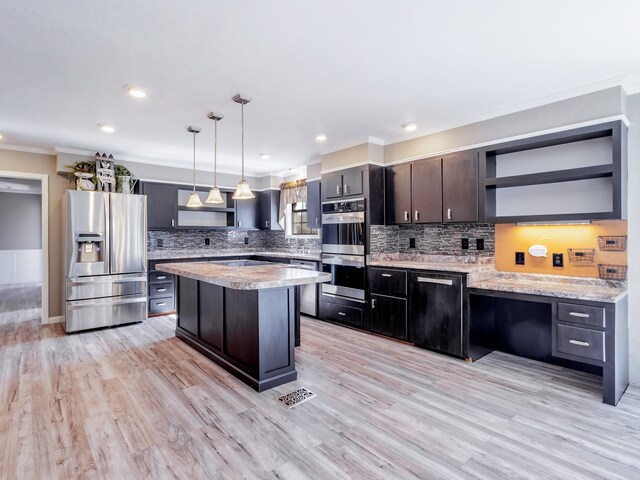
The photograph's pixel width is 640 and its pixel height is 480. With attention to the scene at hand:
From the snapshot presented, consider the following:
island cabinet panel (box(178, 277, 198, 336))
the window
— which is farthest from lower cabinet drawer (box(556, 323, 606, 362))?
the window

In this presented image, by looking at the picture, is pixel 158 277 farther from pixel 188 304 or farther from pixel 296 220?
pixel 296 220

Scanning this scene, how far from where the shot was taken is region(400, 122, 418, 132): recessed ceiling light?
4.02 meters

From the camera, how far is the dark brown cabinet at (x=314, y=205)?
5648 mm

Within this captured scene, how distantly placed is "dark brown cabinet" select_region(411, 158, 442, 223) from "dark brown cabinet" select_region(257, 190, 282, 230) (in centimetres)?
319

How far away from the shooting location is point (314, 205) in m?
5.70

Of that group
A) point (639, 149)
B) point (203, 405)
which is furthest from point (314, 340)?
point (639, 149)

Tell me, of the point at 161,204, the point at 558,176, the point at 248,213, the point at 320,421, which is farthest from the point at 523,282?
the point at 161,204

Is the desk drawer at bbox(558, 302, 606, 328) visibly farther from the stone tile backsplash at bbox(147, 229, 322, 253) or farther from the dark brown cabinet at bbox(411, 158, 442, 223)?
the stone tile backsplash at bbox(147, 229, 322, 253)

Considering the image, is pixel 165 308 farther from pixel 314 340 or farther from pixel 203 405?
pixel 203 405

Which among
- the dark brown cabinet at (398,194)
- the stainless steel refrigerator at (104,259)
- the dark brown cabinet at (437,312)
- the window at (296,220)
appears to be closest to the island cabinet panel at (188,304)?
the stainless steel refrigerator at (104,259)

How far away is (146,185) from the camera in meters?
5.71

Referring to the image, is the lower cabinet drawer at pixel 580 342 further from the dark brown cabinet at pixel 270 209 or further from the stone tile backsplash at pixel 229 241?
the dark brown cabinet at pixel 270 209

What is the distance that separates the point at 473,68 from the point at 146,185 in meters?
5.01

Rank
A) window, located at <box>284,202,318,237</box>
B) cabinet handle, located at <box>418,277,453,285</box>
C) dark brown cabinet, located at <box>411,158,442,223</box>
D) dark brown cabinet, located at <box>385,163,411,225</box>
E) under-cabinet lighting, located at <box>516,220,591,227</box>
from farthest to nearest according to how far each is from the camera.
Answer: window, located at <box>284,202,318,237</box>
dark brown cabinet, located at <box>385,163,411,225</box>
dark brown cabinet, located at <box>411,158,442,223</box>
cabinet handle, located at <box>418,277,453,285</box>
under-cabinet lighting, located at <box>516,220,591,227</box>
